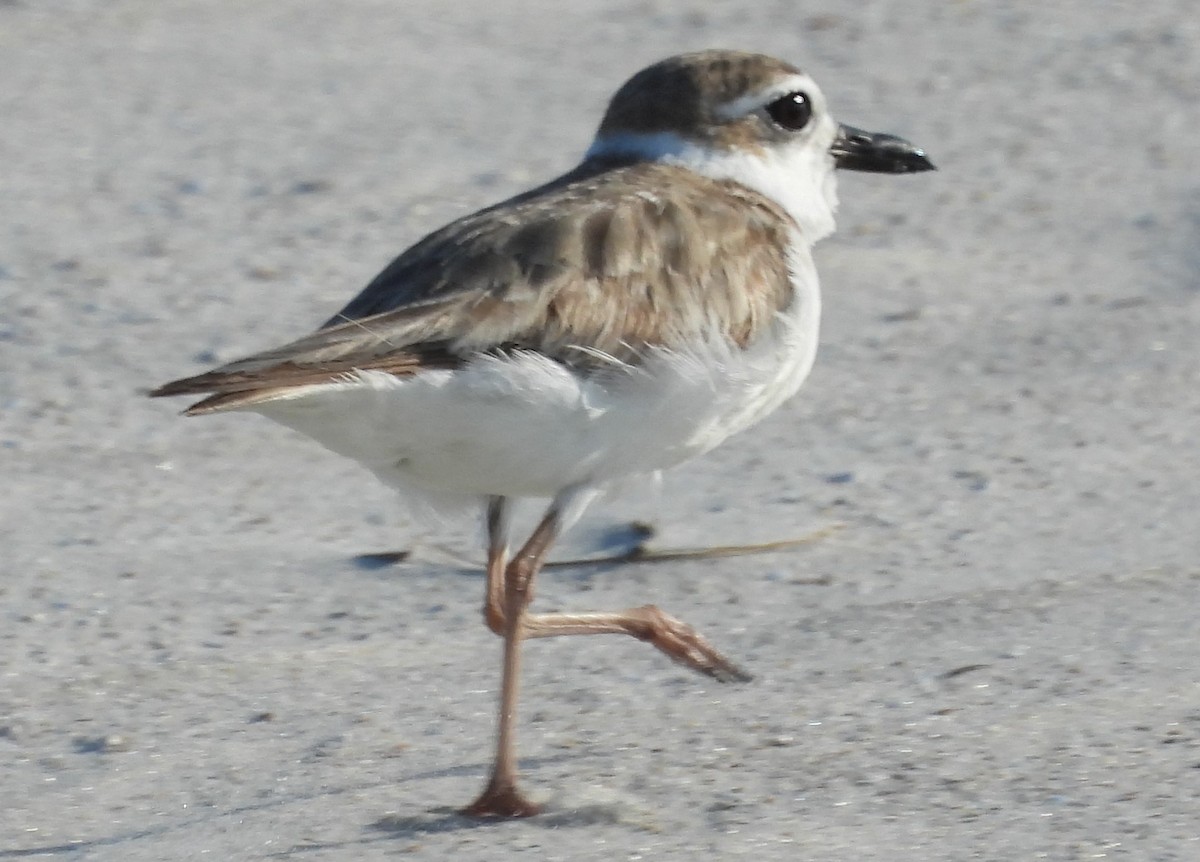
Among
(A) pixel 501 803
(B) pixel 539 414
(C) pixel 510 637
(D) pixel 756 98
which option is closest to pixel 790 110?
(D) pixel 756 98

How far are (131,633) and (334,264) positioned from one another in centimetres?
196

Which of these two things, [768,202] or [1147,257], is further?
[1147,257]

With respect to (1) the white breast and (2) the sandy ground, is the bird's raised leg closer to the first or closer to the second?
(2) the sandy ground

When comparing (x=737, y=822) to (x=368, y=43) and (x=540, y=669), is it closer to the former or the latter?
(x=540, y=669)

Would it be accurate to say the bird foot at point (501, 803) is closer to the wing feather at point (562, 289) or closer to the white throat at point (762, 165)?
the wing feather at point (562, 289)

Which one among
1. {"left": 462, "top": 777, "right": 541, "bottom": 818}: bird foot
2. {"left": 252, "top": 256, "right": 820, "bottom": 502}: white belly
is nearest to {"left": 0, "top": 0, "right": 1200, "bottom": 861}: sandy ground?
{"left": 462, "top": 777, "right": 541, "bottom": 818}: bird foot

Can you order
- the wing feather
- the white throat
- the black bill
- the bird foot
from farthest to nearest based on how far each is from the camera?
the black bill
the white throat
the bird foot
the wing feather

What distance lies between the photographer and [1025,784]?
3.71 meters

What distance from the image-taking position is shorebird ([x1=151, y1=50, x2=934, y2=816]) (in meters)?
3.56

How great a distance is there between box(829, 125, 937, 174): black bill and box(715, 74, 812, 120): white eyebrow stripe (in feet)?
0.82

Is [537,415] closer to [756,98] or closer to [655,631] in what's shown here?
[655,631]

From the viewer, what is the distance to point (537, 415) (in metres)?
3.64

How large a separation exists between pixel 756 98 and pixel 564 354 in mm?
1014

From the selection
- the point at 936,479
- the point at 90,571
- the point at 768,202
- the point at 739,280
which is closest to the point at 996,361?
the point at 936,479
